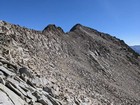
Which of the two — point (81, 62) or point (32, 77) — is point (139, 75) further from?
point (32, 77)

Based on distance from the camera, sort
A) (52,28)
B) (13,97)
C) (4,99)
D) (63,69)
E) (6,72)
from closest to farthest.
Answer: (4,99), (13,97), (6,72), (63,69), (52,28)

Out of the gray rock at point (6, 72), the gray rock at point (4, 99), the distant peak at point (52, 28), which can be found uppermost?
the distant peak at point (52, 28)

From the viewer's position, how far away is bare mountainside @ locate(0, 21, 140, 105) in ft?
51.5

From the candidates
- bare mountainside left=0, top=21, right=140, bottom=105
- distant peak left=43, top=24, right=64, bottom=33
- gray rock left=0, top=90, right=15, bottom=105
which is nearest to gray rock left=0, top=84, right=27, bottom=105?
bare mountainside left=0, top=21, right=140, bottom=105

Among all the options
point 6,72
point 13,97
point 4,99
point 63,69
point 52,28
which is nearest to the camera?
point 4,99

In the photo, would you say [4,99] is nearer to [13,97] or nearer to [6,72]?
[13,97]

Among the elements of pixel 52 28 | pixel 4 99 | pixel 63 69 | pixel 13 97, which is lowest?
pixel 4 99

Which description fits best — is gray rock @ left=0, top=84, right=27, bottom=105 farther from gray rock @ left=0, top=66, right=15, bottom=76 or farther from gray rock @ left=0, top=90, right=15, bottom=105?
gray rock @ left=0, top=66, right=15, bottom=76

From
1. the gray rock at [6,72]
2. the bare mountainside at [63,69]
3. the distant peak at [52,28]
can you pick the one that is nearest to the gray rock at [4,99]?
the bare mountainside at [63,69]

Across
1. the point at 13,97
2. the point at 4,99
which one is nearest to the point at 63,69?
the point at 13,97

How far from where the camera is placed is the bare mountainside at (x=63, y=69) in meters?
15.7

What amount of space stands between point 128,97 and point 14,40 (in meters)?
14.8

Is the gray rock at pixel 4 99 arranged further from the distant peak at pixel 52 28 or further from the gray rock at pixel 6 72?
the distant peak at pixel 52 28

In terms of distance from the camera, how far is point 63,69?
27.3 m
